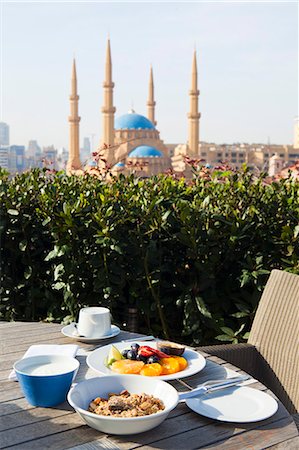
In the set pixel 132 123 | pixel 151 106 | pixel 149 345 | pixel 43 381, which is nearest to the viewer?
pixel 43 381

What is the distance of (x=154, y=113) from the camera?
5112 centimetres

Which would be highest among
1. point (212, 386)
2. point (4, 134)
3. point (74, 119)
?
point (74, 119)

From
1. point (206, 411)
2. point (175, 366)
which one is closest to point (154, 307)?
point (175, 366)

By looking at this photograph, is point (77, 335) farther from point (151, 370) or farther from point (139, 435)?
point (139, 435)

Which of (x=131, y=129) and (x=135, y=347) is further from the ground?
(x=131, y=129)

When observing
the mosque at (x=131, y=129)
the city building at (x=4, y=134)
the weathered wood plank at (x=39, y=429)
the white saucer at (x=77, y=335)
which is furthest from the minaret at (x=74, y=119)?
the weathered wood plank at (x=39, y=429)

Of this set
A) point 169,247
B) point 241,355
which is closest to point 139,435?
point 241,355

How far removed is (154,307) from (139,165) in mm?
1484

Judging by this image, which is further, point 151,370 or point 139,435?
point 151,370

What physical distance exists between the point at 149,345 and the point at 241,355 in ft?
1.44

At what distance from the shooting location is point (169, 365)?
1309 mm

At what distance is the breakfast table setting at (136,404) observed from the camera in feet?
3.32

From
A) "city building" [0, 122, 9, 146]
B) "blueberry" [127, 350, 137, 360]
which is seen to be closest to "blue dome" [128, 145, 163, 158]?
"city building" [0, 122, 9, 146]

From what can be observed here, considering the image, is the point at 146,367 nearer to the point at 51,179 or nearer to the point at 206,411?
the point at 206,411
